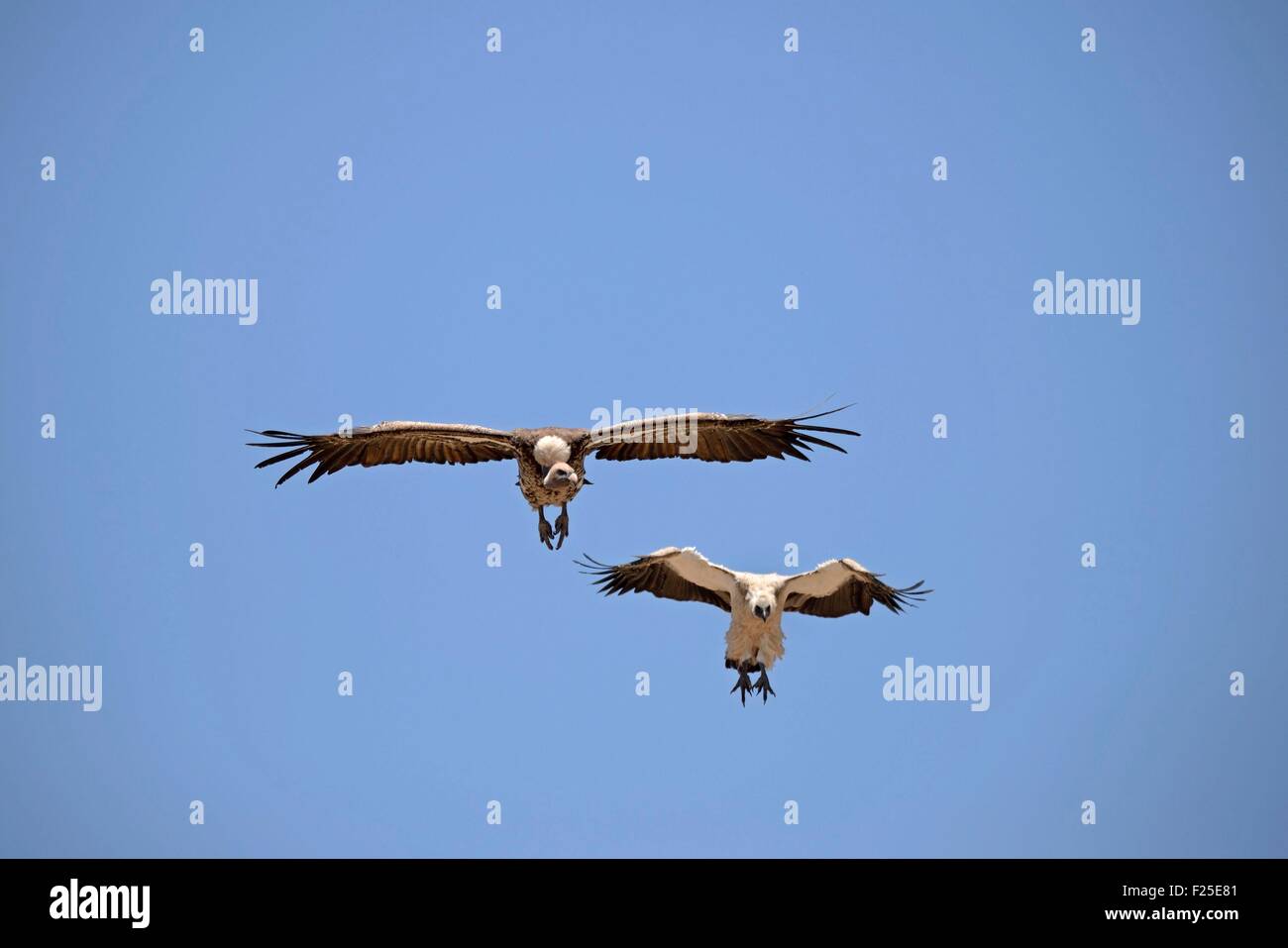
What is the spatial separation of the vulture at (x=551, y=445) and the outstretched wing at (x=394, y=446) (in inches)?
0.5

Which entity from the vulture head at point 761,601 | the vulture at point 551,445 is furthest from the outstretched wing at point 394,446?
the vulture head at point 761,601

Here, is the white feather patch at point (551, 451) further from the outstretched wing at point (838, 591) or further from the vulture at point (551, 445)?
the outstretched wing at point (838, 591)

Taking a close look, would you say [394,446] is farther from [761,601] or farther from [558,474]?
[761,601]

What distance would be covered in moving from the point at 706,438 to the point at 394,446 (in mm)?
4454

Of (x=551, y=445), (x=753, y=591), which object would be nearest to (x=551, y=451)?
(x=551, y=445)

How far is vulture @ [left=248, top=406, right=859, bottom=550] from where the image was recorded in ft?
77.5

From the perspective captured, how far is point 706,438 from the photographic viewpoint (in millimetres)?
24594

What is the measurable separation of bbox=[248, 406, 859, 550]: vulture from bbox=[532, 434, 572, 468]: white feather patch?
14mm
